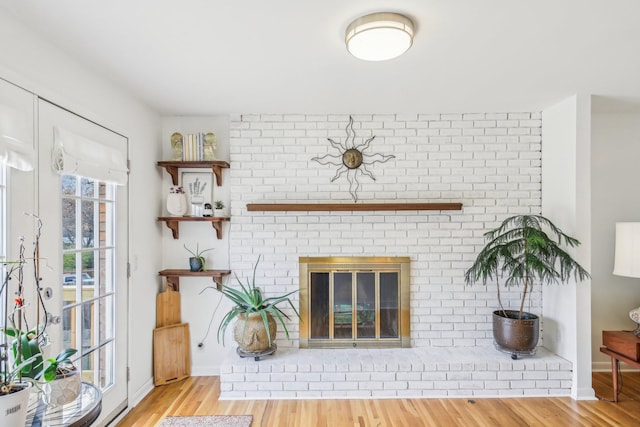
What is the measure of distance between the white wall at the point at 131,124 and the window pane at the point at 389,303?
199 centimetres

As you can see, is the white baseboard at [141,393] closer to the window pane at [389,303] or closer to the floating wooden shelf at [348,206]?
the floating wooden shelf at [348,206]

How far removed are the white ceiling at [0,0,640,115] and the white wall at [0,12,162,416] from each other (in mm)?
89

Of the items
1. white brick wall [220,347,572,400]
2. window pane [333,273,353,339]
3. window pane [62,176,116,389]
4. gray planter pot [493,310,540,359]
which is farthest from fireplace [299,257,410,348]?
window pane [62,176,116,389]

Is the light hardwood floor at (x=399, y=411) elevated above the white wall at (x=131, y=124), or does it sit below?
below

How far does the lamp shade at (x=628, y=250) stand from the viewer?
2730 mm

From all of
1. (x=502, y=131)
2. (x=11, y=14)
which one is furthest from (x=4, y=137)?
(x=502, y=131)

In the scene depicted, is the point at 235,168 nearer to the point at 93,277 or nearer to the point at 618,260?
the point at 93,277

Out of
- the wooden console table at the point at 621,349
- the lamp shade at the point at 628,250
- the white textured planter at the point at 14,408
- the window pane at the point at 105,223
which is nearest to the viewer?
the white textured planter at the point at 14,408

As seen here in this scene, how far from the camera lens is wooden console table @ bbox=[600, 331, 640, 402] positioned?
262 cm

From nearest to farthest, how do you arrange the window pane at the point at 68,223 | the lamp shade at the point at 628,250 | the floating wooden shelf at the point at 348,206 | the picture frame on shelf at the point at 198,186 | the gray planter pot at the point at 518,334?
the window pane at the point at 68,223, the lamp shade at the point at 628,250, the gray planter pot at the point at 518,334, the floating wooden shelf at the point at 348,206, the picture frame on shelf at the point at 198,186

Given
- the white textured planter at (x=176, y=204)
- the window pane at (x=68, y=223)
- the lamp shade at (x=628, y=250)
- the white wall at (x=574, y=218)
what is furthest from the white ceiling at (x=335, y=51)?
the lamp shade at (x=628, y=250)

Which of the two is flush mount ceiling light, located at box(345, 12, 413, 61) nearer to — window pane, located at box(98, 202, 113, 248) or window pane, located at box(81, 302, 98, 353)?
window pane, located at box(98, 202, 113, 248)

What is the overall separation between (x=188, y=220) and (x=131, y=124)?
870mm

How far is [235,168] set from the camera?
3.27 metres
